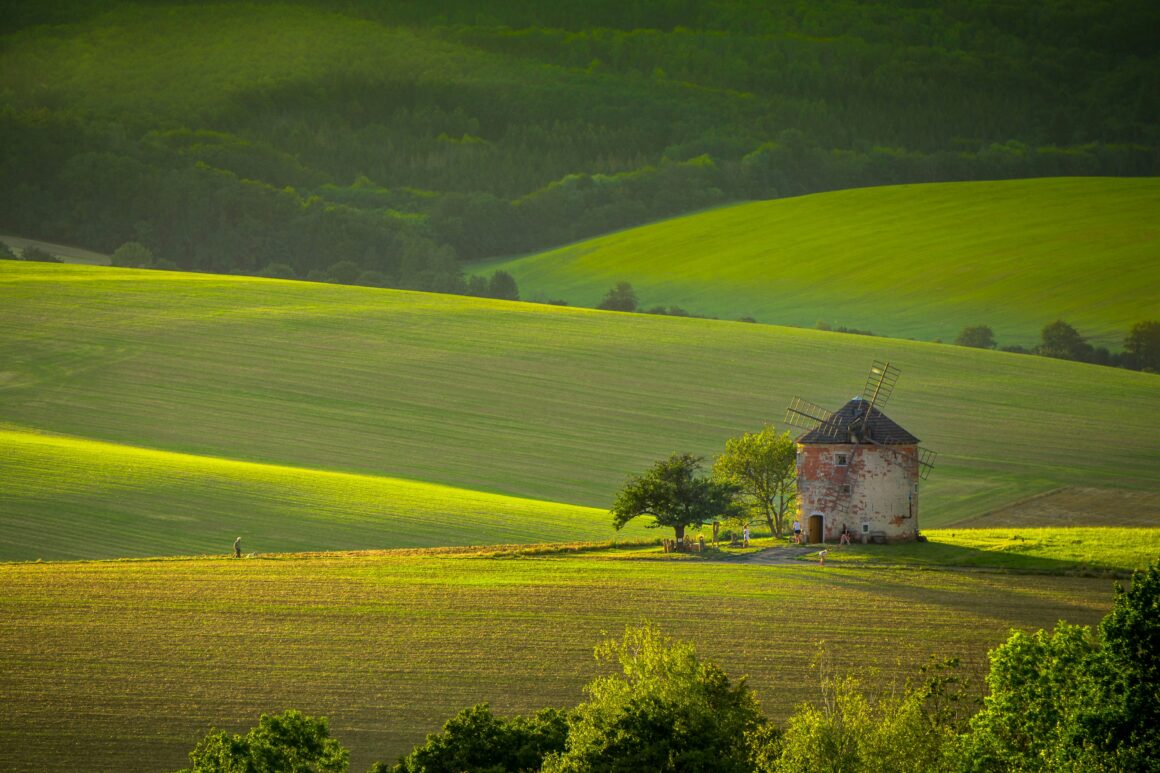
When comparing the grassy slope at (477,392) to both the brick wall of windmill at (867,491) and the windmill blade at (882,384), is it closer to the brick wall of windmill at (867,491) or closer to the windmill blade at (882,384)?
the windmill blade at (882,384)

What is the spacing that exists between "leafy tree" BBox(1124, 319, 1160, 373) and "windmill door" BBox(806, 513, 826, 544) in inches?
2456

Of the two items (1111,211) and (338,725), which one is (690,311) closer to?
(1111,211)

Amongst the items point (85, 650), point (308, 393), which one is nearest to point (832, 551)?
point (85, 650)

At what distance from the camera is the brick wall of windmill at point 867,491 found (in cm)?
6388

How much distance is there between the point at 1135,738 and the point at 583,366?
77.4 m

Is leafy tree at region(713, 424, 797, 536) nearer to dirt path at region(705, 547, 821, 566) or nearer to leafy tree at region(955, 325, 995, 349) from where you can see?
dirt path at region(705, 547, 821, 566)

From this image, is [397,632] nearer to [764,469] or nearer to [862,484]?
[862,484]

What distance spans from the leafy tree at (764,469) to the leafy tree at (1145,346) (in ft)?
189

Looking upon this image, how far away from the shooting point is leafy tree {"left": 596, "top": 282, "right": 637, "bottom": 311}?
478 ft

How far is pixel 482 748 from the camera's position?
34.3m

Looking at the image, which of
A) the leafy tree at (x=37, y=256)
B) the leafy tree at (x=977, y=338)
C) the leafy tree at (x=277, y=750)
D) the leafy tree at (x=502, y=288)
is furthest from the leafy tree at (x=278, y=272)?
the leafy tree at (x=277, y=750)

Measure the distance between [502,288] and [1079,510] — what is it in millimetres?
92249

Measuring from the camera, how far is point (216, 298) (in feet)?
405

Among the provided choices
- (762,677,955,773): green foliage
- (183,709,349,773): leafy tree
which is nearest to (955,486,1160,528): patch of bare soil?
(762,677,955,773): green foliage
